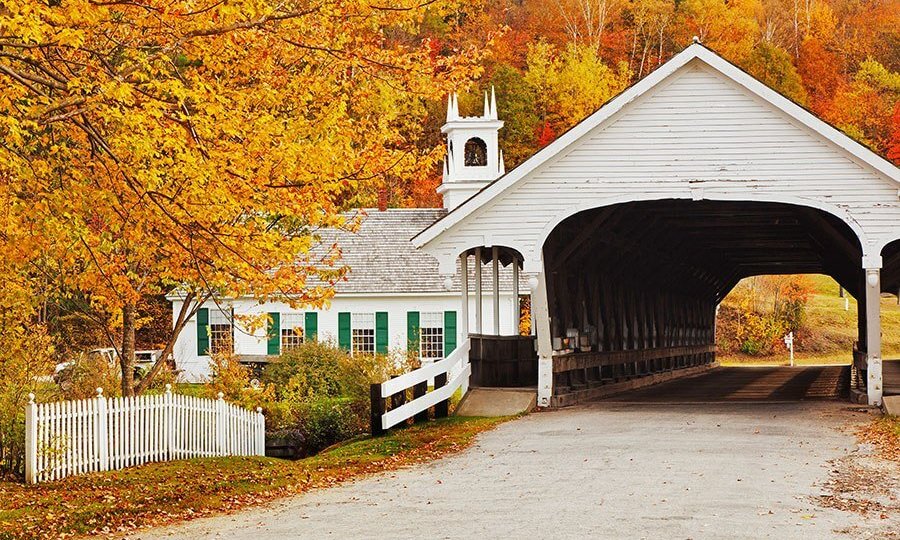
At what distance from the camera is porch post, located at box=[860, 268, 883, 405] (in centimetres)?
2161

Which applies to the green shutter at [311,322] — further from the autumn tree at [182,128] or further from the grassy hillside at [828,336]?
the grassy hillside at [828,336]

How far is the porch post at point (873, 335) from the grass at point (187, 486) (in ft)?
21.0

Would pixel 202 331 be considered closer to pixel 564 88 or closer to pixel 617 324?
pixel 617 324

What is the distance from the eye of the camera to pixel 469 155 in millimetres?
48500

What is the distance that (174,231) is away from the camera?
13.9 meters

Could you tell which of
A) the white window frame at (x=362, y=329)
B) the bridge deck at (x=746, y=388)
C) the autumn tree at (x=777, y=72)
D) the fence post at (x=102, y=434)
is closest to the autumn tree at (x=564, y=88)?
the autumn tree at (x=777, y=72)

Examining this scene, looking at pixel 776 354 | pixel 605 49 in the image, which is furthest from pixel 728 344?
pixel 605 49

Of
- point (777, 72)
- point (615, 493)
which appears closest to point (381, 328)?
Answer: point (615, 493)

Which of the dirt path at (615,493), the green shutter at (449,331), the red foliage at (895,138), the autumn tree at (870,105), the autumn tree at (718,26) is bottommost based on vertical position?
the dirt path at (615,493)

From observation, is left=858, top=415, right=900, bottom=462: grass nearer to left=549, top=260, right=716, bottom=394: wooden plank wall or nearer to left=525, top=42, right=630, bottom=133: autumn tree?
left=549, top=260, right=716, bottom=394: wooden plank wall

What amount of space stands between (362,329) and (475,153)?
9.39 meters

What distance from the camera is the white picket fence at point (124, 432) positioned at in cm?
1574

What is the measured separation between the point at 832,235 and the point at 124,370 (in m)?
12.5

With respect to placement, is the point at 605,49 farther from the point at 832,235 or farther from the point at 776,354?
the point at 832,235
